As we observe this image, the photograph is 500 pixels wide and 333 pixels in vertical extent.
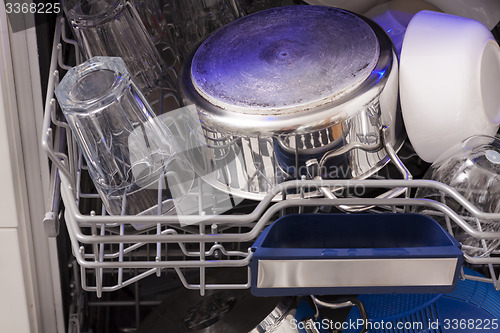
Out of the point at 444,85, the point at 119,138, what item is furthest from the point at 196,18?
the point at 444,85

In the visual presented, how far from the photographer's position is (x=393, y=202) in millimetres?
609

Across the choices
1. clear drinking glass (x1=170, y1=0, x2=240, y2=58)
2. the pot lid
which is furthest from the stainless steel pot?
clear drinking glass (x1=170, y1=0, x2=240, y2=58)

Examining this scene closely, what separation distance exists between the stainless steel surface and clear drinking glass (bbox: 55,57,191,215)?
0.55ft

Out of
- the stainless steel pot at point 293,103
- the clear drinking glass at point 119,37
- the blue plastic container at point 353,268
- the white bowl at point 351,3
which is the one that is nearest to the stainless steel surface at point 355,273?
the blue plastic container at point 353,268

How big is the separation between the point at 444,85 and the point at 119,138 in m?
0.38

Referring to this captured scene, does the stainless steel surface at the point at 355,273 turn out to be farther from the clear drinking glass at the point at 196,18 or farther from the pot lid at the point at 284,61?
the clear drinking glass at the point at 196,18

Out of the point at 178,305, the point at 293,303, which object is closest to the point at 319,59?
the point at 293,303

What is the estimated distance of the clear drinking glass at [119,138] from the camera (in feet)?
2.15

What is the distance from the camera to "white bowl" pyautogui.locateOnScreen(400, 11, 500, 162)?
0.70 meters

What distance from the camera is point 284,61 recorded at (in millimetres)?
716

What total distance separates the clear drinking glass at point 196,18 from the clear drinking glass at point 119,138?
20 cm

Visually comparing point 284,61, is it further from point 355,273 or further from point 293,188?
point 355,273

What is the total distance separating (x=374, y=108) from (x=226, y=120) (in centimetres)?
17

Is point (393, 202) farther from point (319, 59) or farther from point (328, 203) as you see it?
point (319, 59)
